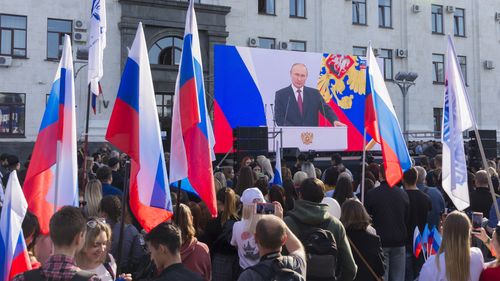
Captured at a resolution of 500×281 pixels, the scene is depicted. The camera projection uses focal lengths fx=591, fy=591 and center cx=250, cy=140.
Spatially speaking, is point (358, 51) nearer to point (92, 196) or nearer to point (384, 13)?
point (384, 13)

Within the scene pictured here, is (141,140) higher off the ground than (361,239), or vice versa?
(141,140)

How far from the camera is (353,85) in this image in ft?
79.8

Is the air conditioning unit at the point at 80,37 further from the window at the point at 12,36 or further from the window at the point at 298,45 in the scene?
the window at the point at 298,45

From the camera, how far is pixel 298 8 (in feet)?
96.9

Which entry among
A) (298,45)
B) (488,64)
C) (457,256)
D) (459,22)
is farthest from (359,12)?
(457,256)

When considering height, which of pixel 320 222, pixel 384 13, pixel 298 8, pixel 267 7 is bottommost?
pixel 320 222

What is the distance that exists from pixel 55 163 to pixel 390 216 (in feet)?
12.7

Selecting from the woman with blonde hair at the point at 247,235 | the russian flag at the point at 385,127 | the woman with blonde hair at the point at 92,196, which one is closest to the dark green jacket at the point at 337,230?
the woman with blonde hair at the point at 247,235

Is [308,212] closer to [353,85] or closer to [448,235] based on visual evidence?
[448,235]

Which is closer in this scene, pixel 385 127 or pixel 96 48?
pixel 385 127

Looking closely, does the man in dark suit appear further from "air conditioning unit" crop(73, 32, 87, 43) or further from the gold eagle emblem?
"air conditioning unit" crop(73, 32, 87, 43)

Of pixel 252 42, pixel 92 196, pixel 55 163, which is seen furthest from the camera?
pixel 252 42

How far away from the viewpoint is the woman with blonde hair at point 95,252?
4.05 meters

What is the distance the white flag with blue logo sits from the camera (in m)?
7.94
